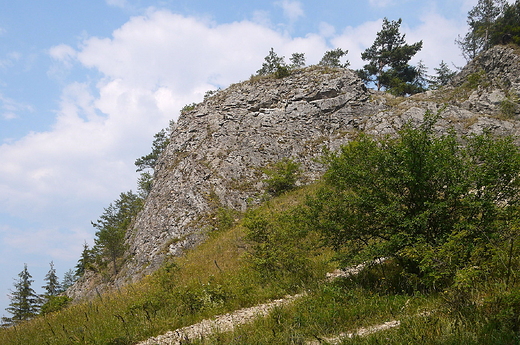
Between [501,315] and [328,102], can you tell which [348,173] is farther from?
[328,102]

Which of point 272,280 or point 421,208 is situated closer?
point 421,208

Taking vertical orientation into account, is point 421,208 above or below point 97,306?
above

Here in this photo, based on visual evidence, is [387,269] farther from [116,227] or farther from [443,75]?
[443,75]

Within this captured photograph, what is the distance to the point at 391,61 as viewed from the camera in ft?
150

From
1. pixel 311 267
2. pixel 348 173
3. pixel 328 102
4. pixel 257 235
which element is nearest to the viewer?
pixel 348 173

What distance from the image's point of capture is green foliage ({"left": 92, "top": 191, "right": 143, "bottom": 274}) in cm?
2734

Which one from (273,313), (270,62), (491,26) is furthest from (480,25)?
(273,313)

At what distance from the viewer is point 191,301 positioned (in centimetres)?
871

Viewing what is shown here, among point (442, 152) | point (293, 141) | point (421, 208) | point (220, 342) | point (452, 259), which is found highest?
point (293, 141)

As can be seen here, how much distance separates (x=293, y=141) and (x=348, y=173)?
20.6 metres

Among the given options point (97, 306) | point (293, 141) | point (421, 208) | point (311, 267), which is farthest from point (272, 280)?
point (293, 141)

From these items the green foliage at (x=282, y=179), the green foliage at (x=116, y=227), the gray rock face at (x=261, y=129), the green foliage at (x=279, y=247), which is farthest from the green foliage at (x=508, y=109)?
the green foliage at (x=116, y=227)

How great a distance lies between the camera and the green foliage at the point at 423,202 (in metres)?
6.23

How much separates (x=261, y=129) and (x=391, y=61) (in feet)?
95.6
